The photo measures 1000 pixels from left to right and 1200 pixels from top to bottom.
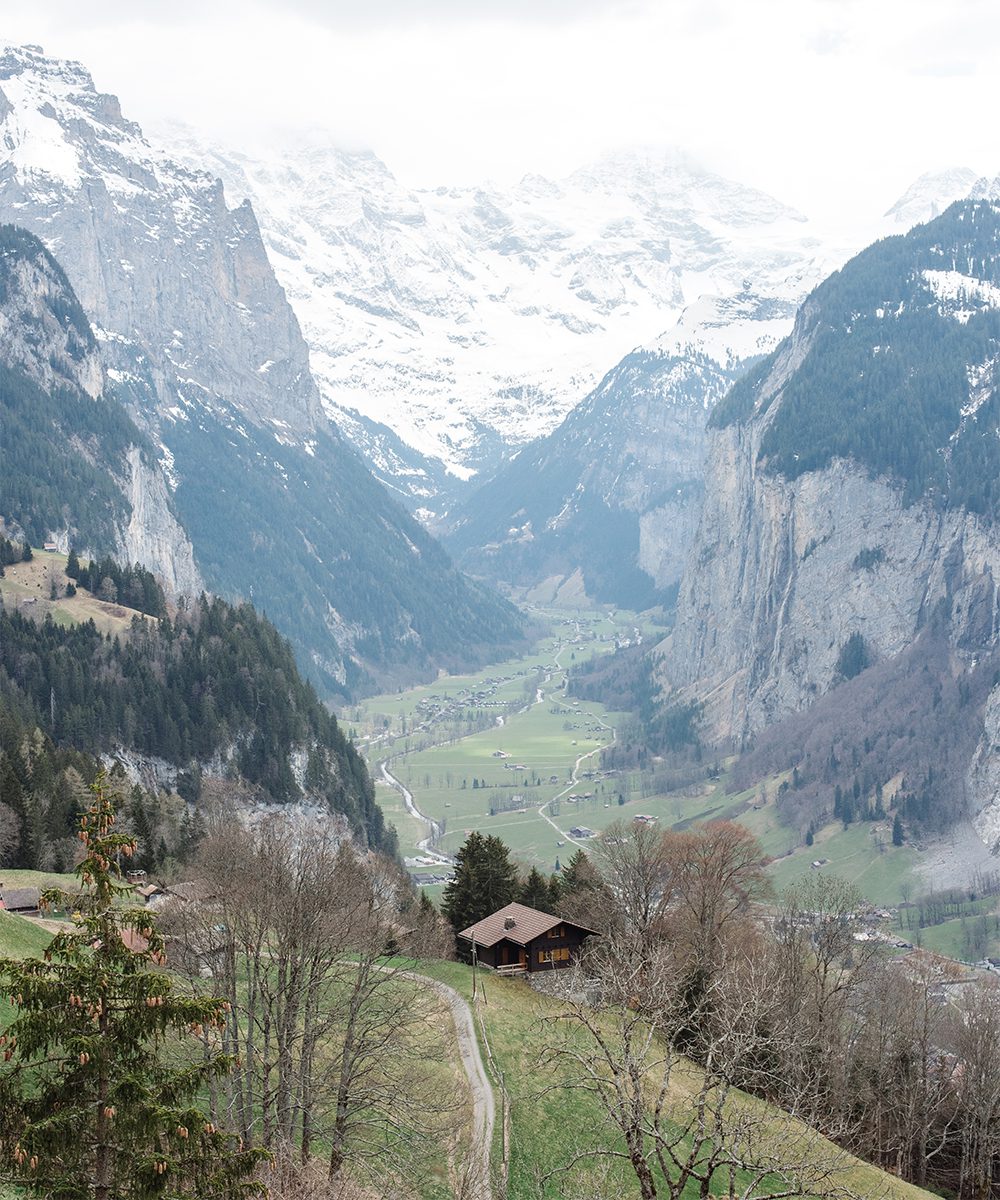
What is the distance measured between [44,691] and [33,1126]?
127 m

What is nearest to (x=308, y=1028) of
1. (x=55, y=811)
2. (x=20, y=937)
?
(x=20, y=937)

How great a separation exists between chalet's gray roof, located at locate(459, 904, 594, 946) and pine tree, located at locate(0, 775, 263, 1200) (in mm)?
48755

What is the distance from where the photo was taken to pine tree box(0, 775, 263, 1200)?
2328 centimetres

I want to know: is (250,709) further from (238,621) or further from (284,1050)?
(284,1050)

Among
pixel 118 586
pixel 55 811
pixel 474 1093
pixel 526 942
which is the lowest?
pixel 118 586

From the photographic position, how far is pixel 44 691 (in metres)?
144

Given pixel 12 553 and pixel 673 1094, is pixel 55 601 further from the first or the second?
pixel 673 1094

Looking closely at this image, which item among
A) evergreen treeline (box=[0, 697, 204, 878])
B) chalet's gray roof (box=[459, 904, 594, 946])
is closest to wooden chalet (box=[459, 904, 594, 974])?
chalet's gray roof (box=[459, 904, 594, 946])

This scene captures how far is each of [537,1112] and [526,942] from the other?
A: 20689 mm

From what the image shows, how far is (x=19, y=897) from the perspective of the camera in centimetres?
6981

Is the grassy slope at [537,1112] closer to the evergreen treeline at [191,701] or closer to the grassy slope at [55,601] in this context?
the evergreen treeline at [191,701]

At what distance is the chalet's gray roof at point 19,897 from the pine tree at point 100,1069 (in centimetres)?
4646

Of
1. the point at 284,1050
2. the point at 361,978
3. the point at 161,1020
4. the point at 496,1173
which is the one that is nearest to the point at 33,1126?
the point at 161,1020

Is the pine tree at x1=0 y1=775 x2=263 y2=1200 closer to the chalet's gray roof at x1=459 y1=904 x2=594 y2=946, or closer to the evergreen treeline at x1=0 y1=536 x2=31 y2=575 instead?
the chalet's gray roof at x1=459 y1=904 x2=594 y2=946
